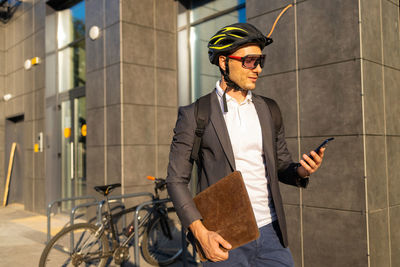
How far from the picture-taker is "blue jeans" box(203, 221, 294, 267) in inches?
91.0

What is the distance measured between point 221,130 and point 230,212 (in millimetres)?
483

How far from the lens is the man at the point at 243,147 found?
2307 millimetres

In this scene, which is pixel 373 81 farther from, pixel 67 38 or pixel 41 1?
pixel 41 1

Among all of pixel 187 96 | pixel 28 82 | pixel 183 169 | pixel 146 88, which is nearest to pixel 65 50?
pixel 28 82

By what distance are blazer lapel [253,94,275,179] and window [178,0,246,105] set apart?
5154 millimetres

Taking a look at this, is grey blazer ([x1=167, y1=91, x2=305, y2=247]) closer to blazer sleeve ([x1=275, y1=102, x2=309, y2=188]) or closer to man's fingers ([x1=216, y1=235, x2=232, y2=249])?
blazer sleeve ([x1=275, y1=102, x2=309, y2=188])

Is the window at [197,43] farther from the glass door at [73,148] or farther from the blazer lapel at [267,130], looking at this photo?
the blazer lapel at [267,130]

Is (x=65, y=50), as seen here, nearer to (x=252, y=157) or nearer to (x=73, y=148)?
(x=73, y=148)

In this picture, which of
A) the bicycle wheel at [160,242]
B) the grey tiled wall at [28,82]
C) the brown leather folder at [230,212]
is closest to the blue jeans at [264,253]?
the brown leather folder at [230,212]

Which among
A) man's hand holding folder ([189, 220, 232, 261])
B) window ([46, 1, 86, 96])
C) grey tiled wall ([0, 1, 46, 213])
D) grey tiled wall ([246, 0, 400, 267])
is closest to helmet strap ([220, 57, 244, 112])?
man's hand holding folder ([189, 220, 232, 261])

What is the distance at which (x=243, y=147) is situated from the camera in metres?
2.38

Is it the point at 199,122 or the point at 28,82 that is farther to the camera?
the point at 28,82

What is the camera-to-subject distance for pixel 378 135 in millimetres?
4680

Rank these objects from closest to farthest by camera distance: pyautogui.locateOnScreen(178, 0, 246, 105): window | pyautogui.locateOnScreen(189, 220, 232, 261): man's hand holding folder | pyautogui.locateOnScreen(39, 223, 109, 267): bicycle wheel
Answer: pyautogui.locateOnScreen(189, 220, 232, 261): man's hand holding folder
pyautogui.locateOnScreen(39, 223, 109, 267): bicycle wheel
pyautogui.locateOnScreen(178, 0, 246, 105): window
